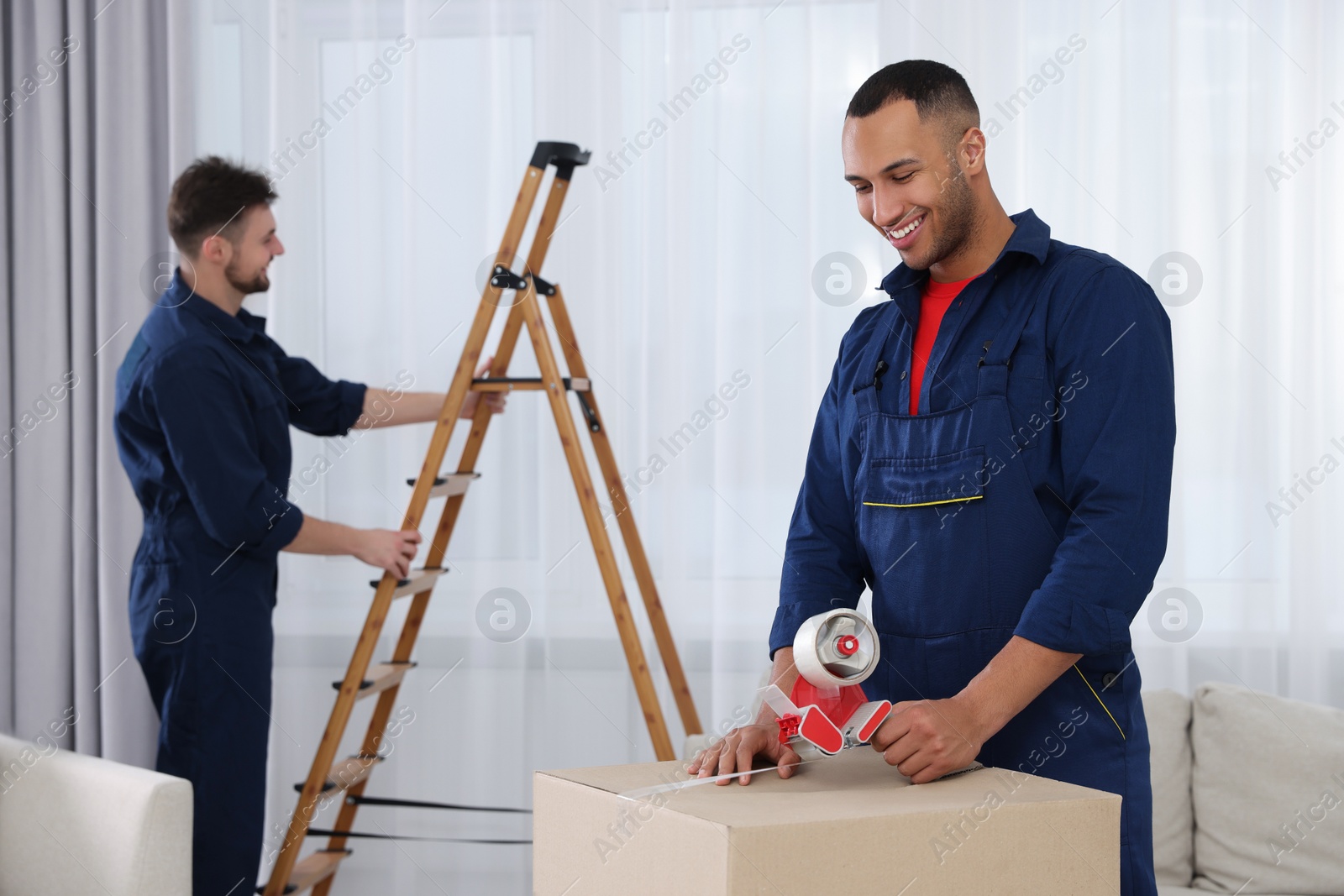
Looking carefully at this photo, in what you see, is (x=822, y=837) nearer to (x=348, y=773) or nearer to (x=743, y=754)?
(x=743, y=754)

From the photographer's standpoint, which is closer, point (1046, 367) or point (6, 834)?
point (1046, 367)

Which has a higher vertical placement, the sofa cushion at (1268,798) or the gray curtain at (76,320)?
the gray curtain at (76,320)

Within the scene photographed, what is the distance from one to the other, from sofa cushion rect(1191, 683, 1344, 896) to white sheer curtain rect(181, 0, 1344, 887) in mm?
430

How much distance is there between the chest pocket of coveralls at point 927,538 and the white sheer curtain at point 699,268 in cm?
167

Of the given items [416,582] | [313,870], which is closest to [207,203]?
[416,582]

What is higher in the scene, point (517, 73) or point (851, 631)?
point (517, 73)

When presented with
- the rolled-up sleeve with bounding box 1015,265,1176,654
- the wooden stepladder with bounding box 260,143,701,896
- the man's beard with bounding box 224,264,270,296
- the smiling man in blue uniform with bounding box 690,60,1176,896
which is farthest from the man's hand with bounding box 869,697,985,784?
the man's beard with bounding box 224,264,270,296

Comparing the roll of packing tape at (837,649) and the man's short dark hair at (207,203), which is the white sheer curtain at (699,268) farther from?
the roll of packing tape at (837,649)

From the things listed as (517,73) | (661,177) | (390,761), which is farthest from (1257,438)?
(390,761)

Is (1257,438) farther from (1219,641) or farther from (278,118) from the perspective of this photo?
(278,118)

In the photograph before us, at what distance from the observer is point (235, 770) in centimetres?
239

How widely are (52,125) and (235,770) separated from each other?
1.87 metres

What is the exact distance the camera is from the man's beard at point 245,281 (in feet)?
8.19

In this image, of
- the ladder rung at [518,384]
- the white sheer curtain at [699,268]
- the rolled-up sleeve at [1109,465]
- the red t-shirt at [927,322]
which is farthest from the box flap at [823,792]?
the white sheer curtain at [699,268]
